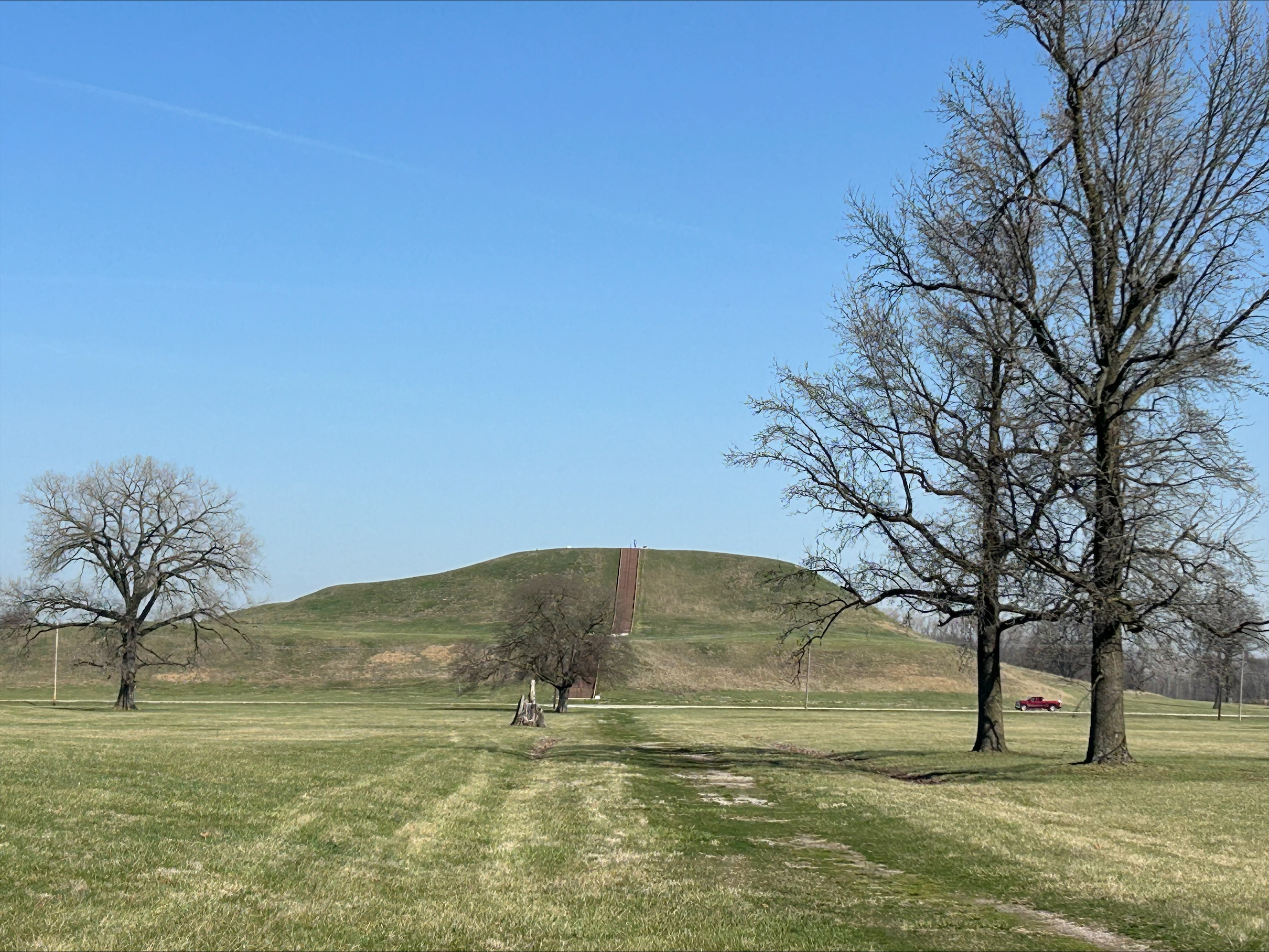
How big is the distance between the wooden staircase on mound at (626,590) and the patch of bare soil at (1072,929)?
116913mm

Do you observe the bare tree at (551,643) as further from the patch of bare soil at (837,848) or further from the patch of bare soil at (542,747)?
the patch of bare soil at (837,848)

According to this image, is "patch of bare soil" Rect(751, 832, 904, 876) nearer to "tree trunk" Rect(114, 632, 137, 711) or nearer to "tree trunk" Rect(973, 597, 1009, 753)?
"tree trunk" Rect(973, 597, 1009, 753)

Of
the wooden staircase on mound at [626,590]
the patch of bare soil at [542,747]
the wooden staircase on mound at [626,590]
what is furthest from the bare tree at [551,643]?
the wooden staircase on mound at [626,590]

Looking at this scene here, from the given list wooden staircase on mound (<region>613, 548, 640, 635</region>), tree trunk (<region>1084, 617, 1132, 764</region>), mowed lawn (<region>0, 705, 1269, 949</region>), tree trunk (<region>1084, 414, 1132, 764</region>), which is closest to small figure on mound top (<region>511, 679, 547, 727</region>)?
mowed lawn (<region>0, 705, 1269, 949</region>)

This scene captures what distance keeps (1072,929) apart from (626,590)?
15003 centimetres

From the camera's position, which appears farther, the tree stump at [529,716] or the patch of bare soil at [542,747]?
the tree stump at [529,716]

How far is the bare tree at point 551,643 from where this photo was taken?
69.6 metres

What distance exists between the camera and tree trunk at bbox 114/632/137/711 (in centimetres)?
5816

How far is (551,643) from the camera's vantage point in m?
69.9

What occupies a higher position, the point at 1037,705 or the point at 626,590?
the point at 626,590

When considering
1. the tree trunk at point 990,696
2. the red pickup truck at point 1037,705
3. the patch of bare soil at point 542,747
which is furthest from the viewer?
the red pickup truck at point 1037,705

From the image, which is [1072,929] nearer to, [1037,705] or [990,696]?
[990,696]

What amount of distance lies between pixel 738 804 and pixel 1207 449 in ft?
39.5

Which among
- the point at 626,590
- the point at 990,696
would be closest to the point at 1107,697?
the point at 990,696
